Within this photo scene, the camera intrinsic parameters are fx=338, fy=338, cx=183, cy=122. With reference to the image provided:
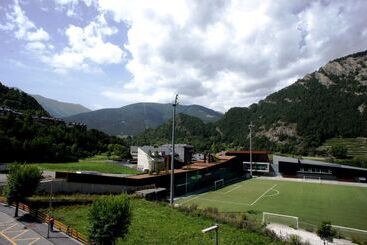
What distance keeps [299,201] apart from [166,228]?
3339 centimetres

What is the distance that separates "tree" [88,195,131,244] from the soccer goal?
75.9 ft

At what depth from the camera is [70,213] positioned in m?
35.6

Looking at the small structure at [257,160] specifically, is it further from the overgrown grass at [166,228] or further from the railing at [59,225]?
the railing at [59,225]

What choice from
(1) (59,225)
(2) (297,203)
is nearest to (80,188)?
(1) (59,225)

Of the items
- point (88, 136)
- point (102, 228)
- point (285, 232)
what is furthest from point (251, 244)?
point (88, 136)

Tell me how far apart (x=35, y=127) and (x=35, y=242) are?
93.7m

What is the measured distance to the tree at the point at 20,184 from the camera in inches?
1294

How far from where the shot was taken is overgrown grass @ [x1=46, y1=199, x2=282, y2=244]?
2922 centimetres

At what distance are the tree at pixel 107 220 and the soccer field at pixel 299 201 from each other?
26.8m

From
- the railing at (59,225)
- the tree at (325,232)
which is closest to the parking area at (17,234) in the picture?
the railing at (59,225)

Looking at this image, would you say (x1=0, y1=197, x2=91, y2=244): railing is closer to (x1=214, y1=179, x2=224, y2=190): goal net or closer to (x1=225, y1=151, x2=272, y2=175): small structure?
(x1=214, y1=179, x2=224, y2=190): goal net

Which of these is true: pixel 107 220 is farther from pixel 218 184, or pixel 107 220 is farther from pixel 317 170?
pixel 317 170

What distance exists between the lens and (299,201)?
5781cm

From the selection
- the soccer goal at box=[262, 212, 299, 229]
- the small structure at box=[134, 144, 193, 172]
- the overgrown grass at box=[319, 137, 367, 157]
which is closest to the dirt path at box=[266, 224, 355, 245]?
the soccer goal at box=[262, 212, 299, 229]
